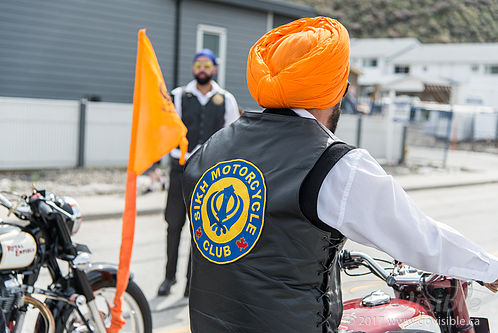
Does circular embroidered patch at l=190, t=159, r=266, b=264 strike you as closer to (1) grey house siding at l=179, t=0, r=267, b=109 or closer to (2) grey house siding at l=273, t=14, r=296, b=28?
(1) grey house siding at l=179, t=0, r=267, b=109

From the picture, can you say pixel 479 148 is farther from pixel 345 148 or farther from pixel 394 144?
pixel 345 148

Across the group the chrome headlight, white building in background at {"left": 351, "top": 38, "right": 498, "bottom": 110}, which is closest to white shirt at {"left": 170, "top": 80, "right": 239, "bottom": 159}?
the chrome headlight

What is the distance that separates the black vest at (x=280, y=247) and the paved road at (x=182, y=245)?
445 millimetres

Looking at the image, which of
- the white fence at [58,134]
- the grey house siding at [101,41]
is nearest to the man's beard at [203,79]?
the white fence at [58,134]

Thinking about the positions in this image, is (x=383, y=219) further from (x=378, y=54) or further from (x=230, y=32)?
(x=378, y=54)

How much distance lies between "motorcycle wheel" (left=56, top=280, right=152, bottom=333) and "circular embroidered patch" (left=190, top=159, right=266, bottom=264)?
152 centimetres

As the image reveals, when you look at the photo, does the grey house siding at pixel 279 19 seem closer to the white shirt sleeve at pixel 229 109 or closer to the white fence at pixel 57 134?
the white fence at pixel 57 134

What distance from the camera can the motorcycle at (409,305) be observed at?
1.75 metres

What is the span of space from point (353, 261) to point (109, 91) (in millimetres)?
12527

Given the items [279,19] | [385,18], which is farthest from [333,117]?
[385,18]

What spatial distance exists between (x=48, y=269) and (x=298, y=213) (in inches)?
71.7

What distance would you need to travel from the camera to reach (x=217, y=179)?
5.37ft

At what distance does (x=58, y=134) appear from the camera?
36.7 ft

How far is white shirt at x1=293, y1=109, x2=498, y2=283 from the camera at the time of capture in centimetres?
145
